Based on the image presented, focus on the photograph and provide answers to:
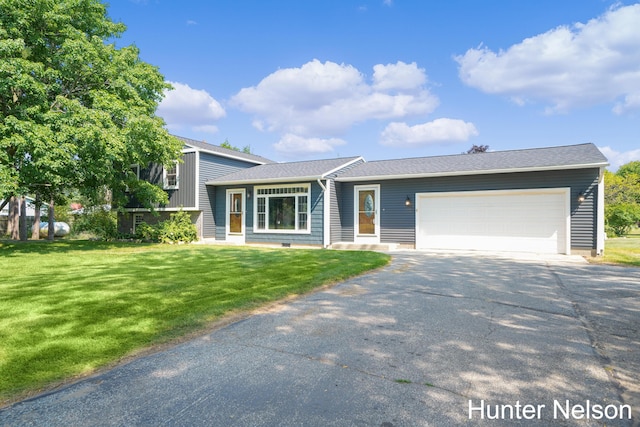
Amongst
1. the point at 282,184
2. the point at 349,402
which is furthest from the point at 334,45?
the point at 349,402

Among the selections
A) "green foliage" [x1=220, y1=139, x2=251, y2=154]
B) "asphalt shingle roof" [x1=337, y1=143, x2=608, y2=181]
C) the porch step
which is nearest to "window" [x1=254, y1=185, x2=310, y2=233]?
the porch step

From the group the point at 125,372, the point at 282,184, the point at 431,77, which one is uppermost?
the point at 431,77

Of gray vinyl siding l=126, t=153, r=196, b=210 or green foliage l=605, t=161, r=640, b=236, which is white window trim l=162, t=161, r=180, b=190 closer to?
gray vinyl siding l=126, t=153, r=196, b=210

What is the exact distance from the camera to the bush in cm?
1544

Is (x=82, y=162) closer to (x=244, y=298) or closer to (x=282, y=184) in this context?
(x=282, y=184)

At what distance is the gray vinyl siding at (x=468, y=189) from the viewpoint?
10758mm

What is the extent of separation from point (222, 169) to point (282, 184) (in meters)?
4.06

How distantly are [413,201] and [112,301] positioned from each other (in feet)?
35.2

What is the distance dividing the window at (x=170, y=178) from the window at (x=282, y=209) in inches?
163

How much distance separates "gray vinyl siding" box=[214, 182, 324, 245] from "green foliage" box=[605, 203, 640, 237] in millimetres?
18265

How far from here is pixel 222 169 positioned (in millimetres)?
16969

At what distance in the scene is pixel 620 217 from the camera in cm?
2055

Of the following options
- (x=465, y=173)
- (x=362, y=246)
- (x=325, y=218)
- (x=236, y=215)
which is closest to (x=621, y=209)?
(x=465, y=173)

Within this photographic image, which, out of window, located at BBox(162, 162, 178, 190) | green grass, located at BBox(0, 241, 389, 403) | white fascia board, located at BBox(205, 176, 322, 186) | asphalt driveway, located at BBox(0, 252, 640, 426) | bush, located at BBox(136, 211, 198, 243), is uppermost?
window, located at BBox(162, 162, 178, 190)
